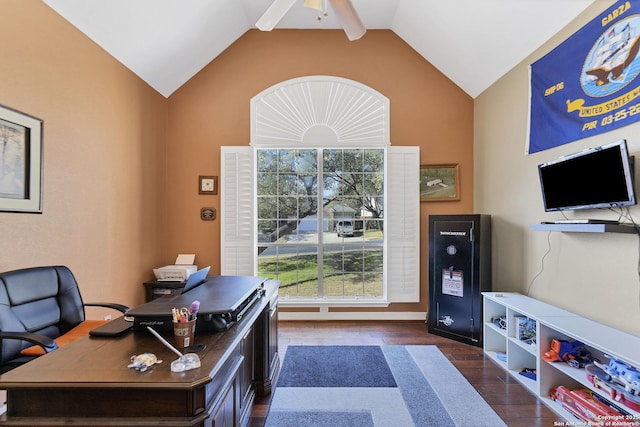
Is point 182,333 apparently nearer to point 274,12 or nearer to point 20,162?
point 20,162

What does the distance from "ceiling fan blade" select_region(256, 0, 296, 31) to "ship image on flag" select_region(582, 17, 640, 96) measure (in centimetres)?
224

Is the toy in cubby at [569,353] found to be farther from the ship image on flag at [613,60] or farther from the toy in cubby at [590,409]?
the ship image on flag at [613,60]

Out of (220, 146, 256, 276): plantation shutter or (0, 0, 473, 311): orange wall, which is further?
(220, 146, 256, 276): plantation shutter

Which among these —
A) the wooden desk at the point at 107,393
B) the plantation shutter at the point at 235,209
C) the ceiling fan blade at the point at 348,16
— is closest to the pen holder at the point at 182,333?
the wooden desk at the point at 107,393

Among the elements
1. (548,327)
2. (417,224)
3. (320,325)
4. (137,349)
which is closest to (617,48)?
(548,327)

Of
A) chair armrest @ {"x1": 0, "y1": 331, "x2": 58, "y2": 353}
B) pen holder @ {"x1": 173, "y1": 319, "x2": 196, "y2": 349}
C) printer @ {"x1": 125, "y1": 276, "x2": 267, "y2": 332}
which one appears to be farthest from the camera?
chair armrest @ {"x1": 0, "y1": 331, "x2": 58, "y2": 353}

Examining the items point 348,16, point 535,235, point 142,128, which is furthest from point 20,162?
point 535,235

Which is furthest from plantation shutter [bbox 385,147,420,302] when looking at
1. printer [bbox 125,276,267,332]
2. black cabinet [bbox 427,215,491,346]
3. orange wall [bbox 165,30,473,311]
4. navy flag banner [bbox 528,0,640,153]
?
printer [bbox 125,276,267,332]

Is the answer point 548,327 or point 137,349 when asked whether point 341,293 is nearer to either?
point 548,327

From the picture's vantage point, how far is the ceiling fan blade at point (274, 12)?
90.0 inches

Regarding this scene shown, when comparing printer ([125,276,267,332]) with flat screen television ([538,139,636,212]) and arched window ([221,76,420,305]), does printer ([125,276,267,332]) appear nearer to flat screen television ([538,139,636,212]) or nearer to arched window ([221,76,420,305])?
arched window ([221,76,420,305])

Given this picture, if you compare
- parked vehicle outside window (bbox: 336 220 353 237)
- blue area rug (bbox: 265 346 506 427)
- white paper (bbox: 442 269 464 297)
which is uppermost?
parked vehicle outside window (bbox: 336 220 353 237)

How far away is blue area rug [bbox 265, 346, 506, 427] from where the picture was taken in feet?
7.23

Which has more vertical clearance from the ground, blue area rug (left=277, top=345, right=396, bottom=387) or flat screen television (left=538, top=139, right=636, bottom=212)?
flat screen television (left=538, top=139, right=636, bottom=212)
